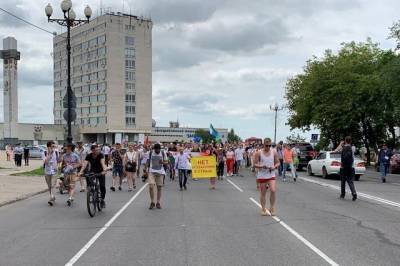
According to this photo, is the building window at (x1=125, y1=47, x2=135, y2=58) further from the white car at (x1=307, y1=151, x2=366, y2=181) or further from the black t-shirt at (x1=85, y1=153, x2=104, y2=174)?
the black t-shirt at (x1=85, y1=153, x2=104, y2=174)

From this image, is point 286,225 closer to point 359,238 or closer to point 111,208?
point 359,238

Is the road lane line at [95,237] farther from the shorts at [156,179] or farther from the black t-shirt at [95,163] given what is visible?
the black t-shirt at [95,163]

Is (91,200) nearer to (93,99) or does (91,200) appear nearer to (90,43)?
(93,99)

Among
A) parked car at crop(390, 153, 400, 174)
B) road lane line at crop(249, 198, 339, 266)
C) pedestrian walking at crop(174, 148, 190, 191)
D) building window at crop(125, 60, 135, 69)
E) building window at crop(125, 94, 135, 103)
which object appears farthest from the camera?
building window at crop(125, 94, 135, 103)

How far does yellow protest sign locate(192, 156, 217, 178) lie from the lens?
74.6 feet

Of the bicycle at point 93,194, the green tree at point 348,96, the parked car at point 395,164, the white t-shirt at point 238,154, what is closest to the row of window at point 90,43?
→ the green tree at point 348,96

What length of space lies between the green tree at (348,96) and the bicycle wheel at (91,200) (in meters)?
33.0

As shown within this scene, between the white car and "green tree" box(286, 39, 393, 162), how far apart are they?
14.6 meters

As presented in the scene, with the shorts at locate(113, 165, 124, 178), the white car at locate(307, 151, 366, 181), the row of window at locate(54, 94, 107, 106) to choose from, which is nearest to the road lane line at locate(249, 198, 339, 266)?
the shorts at locate(113, 165, 124, 178)

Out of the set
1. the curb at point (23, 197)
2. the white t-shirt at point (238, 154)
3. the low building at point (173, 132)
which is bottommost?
the curb at point (23, 197)

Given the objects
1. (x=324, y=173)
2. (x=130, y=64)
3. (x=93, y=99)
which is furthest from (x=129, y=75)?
(x=324, y=173)

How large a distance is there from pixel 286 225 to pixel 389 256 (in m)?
3.26

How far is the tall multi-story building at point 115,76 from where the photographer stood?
12556cm

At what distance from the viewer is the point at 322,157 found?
29.4 metres
